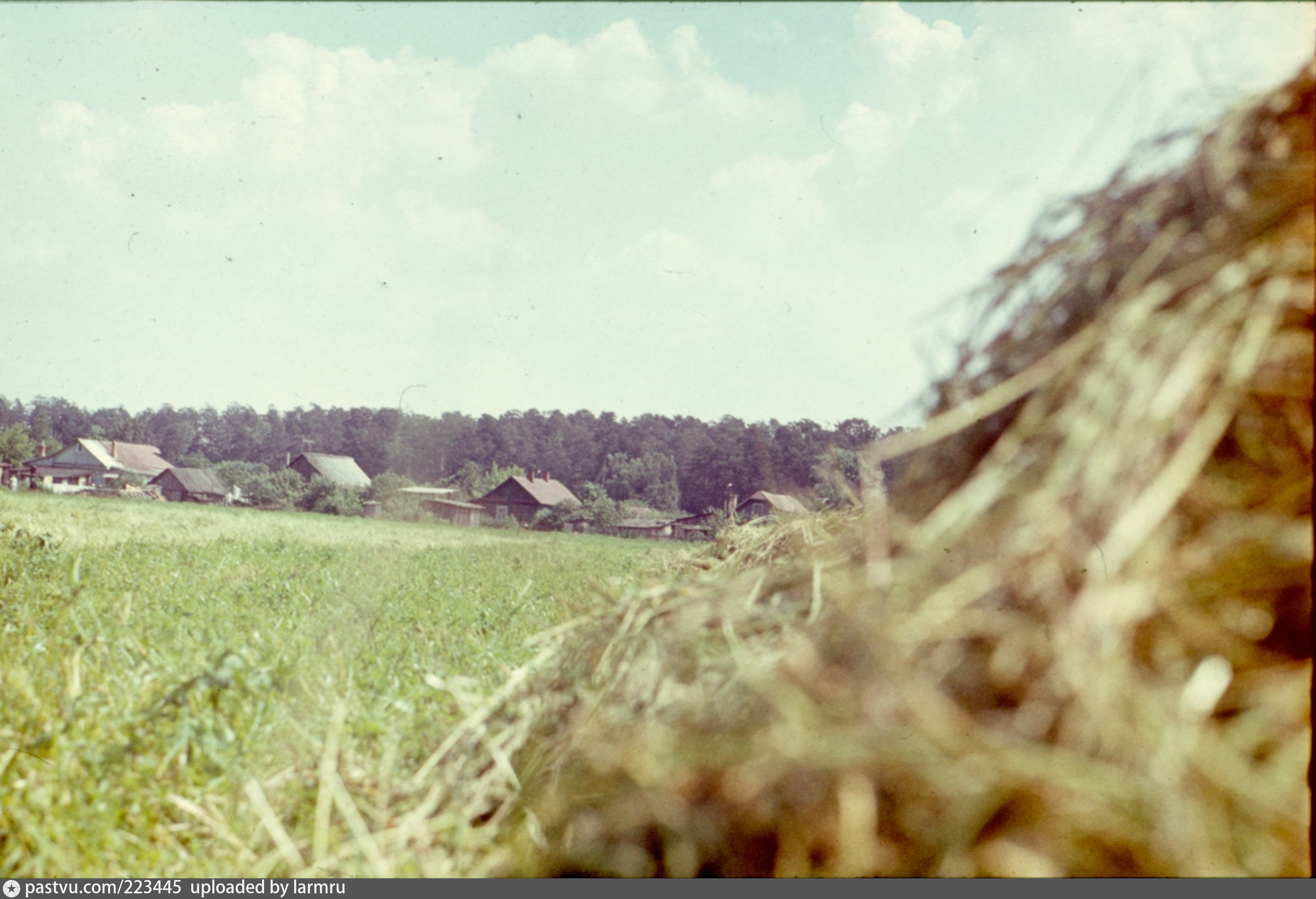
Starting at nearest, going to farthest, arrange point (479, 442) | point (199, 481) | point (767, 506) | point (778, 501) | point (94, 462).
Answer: point (778, 501)
point (767, 506)
point (479, 442)
point (94, 462)
point (199, 481)

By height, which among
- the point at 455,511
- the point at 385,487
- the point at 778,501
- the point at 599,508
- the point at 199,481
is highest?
the point at 778,501

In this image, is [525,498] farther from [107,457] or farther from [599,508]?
[107,457]

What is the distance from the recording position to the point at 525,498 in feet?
31.1

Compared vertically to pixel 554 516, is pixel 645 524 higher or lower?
higher

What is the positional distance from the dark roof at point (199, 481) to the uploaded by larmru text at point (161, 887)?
9.39 meters

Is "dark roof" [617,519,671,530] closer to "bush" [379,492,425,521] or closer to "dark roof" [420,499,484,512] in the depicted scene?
"dark roof" [420,499,484,512]

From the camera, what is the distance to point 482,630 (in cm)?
418

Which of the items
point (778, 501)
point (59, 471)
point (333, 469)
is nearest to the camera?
point (778, 501)

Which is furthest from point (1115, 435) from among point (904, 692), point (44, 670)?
point (44, 670)

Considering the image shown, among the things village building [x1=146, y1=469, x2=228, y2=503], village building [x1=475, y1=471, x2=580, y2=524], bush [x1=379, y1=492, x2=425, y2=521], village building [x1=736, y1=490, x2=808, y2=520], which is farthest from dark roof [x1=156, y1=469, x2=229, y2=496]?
village building [x1=736, y1=490, x2=808, y2=520]

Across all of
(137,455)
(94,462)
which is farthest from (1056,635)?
(94,462)

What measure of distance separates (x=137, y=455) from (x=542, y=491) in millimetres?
5455

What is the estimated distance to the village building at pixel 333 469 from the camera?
32.1 feet

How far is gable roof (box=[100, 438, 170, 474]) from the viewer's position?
791cm
